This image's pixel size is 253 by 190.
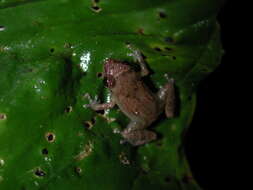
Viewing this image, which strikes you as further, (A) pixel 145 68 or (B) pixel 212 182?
(B) pixel 212 182

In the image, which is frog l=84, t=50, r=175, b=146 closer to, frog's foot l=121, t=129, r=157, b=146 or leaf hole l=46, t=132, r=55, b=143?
frog's foot l=121, t=129, r=157, b=146

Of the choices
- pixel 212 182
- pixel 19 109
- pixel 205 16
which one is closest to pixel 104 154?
pixel 19 109

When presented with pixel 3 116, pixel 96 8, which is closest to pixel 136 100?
pixel 96 8

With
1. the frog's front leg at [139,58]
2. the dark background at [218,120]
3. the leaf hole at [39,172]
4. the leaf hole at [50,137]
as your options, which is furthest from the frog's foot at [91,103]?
the dark background at [218,120]

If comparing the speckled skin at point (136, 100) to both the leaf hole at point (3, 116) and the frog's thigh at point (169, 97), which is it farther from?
the leaf hole at point (3, 116)

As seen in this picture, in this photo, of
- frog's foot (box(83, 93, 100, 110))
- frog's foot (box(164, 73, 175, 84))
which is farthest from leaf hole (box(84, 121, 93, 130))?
frog's foot (box(164, 73, 175, 84))

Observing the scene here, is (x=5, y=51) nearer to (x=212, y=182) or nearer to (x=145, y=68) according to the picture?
(x=145, y=68)
